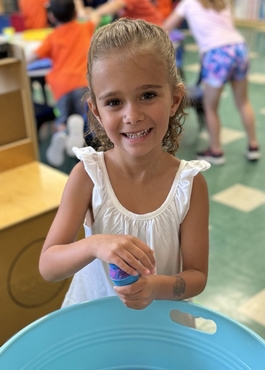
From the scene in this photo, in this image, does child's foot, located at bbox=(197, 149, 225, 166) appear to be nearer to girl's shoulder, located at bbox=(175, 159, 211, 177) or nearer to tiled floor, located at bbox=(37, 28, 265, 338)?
tiled floor, located at bbox=(37, 28, 265, 338)

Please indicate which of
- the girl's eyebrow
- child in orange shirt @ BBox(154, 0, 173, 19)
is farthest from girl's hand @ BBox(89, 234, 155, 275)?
child in orange shirt @ BBox(154, 0, 173, 19)

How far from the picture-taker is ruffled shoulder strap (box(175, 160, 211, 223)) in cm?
89

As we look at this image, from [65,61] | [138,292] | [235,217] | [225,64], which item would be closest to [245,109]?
[225,64]

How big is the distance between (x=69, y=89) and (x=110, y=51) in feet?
5.56

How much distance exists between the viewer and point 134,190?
914 mm

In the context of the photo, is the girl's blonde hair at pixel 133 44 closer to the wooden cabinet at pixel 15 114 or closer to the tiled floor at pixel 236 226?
the wooden cabinet at pixel 15 114

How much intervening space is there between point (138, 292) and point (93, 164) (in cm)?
28

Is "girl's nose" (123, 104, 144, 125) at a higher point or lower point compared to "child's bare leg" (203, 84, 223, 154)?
higher

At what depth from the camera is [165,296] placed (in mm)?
837

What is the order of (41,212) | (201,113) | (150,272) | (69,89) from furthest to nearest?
1. (201,113)
2. (69,89)
3. (41,212)
4. (150,272)

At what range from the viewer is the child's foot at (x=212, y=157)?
8.41 ft

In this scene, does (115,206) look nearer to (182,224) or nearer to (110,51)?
(182,224)

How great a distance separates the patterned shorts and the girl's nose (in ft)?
6.00

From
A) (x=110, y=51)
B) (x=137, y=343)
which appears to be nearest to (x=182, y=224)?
(x=137, y=343)
